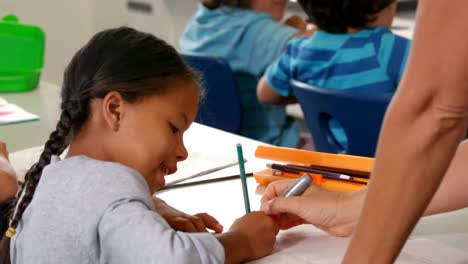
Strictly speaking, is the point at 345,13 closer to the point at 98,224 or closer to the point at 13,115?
the point at 13,115

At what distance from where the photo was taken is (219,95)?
2043 millimetres

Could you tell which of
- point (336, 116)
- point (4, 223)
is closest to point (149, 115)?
point (4, 223)

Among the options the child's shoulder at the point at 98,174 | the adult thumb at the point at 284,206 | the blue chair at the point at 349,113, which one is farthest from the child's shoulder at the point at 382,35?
the child's shoulder at the point at 98,174

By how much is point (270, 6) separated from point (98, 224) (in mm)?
1716

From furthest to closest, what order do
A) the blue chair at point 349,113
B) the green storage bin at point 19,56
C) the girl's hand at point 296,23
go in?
the girl's hand at point 296,23, the green storage bin at point 19,56, the blue chair at point 349,113

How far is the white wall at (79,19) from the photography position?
138 inches

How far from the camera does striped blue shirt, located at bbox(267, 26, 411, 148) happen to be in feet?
5.82

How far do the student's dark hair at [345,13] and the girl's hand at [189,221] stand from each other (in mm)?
987

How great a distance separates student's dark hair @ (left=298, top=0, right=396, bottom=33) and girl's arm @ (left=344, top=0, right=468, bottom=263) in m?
1.29

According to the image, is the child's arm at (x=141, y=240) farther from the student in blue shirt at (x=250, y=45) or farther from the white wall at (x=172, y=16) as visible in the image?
the white wall at (x=172, y=16)

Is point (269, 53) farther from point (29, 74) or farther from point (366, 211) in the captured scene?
point (366, 211)

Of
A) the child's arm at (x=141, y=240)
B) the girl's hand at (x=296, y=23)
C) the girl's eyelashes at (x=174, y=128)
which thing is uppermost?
the girl's eyelashes at (x=174, y=128)

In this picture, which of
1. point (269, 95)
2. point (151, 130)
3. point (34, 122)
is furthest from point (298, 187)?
point (269, 95)

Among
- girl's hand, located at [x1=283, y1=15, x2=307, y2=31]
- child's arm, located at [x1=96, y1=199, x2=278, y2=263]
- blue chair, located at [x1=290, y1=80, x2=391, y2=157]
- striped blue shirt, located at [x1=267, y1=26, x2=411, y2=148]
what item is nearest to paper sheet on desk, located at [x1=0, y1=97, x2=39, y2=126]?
blue chair, located at [x1=290, y1=80, x2=391, y2=157]
